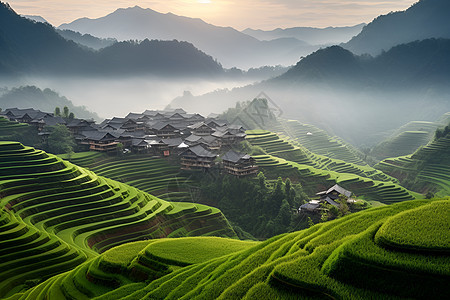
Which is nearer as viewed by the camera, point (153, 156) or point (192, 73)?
point (153, 156)

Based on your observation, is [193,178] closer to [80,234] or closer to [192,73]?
[80,234]

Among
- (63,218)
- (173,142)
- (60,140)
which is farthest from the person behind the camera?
(173,142)

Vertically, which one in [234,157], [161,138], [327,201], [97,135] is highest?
[97,135]

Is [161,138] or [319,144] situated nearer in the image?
[161,138]

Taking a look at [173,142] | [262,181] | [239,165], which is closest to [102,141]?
[173,142]

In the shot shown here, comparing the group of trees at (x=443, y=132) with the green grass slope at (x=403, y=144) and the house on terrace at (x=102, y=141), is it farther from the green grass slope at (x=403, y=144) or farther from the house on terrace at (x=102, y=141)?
the house on terrace at (x=102, y=141)

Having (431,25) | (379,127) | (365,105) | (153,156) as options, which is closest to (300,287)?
(153,156)

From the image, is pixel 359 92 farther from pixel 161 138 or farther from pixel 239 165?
pixel 239 165
